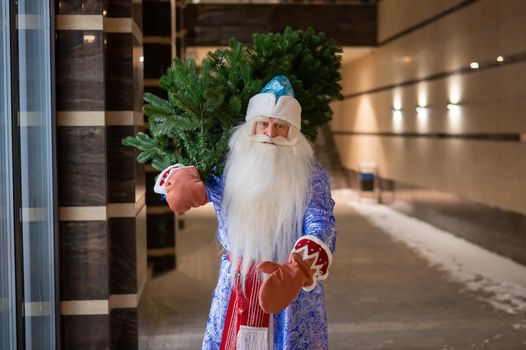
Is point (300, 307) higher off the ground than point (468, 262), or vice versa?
point (300, 307)

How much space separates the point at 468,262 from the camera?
283 inches

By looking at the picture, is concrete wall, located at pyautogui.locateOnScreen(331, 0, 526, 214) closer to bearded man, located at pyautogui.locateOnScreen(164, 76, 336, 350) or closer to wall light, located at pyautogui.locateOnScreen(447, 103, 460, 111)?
wall light, located at pyautogui.locateOnScreen(447, 103, 460, 111)

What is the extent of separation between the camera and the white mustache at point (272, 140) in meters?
2.66

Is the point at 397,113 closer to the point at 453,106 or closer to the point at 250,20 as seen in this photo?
the point at 453,106

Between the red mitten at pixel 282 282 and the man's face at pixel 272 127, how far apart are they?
0.49 m

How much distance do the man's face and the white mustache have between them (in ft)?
0.05

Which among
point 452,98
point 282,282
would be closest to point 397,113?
point 452,98

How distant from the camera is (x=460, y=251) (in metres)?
7.73

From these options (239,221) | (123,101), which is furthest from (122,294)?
(239,221)

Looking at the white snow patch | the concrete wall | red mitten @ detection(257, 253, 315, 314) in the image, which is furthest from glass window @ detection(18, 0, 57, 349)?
the concrete wall

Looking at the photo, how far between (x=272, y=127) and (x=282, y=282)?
60 cm

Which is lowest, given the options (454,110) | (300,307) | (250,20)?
(300,307)

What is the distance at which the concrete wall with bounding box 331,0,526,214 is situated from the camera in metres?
7.15

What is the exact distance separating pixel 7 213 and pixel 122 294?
117cm
